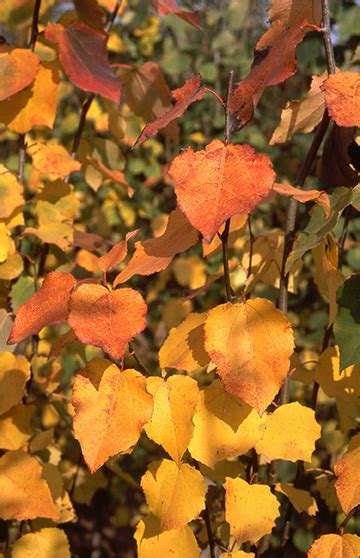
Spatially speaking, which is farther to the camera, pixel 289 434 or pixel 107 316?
pixel 289 434

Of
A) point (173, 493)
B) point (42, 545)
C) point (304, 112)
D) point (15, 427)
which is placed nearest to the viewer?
point (173, 493)

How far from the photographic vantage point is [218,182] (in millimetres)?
732

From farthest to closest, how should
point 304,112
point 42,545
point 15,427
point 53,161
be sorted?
point 53,161, point 15,427, point 42,545, point 304,112

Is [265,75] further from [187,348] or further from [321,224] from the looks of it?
[187,348]

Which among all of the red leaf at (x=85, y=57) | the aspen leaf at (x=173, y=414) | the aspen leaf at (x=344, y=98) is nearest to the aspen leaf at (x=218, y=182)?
the aspen leaf at (x=344, y=98)

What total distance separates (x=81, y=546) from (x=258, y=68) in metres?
2.40

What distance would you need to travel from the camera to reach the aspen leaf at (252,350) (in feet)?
2.51

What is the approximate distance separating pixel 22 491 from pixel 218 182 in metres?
0.52

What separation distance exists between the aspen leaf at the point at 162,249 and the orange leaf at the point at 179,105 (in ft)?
0.42

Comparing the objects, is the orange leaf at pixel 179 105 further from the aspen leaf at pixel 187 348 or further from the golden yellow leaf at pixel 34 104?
the golden yellow leaf at pixel 34 104

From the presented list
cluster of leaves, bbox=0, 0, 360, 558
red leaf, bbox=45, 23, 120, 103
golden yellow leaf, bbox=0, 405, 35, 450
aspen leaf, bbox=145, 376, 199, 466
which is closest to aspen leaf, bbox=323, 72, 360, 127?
cluster of leaves, bbox=0, 0, 360, 558

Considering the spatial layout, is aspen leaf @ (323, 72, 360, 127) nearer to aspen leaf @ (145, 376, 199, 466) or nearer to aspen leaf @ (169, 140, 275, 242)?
aspen leaf @ (169, 140, 275, 242)

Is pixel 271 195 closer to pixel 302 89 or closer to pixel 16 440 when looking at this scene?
pixel 16 440

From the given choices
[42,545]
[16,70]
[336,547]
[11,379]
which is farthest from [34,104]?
[336,547]
